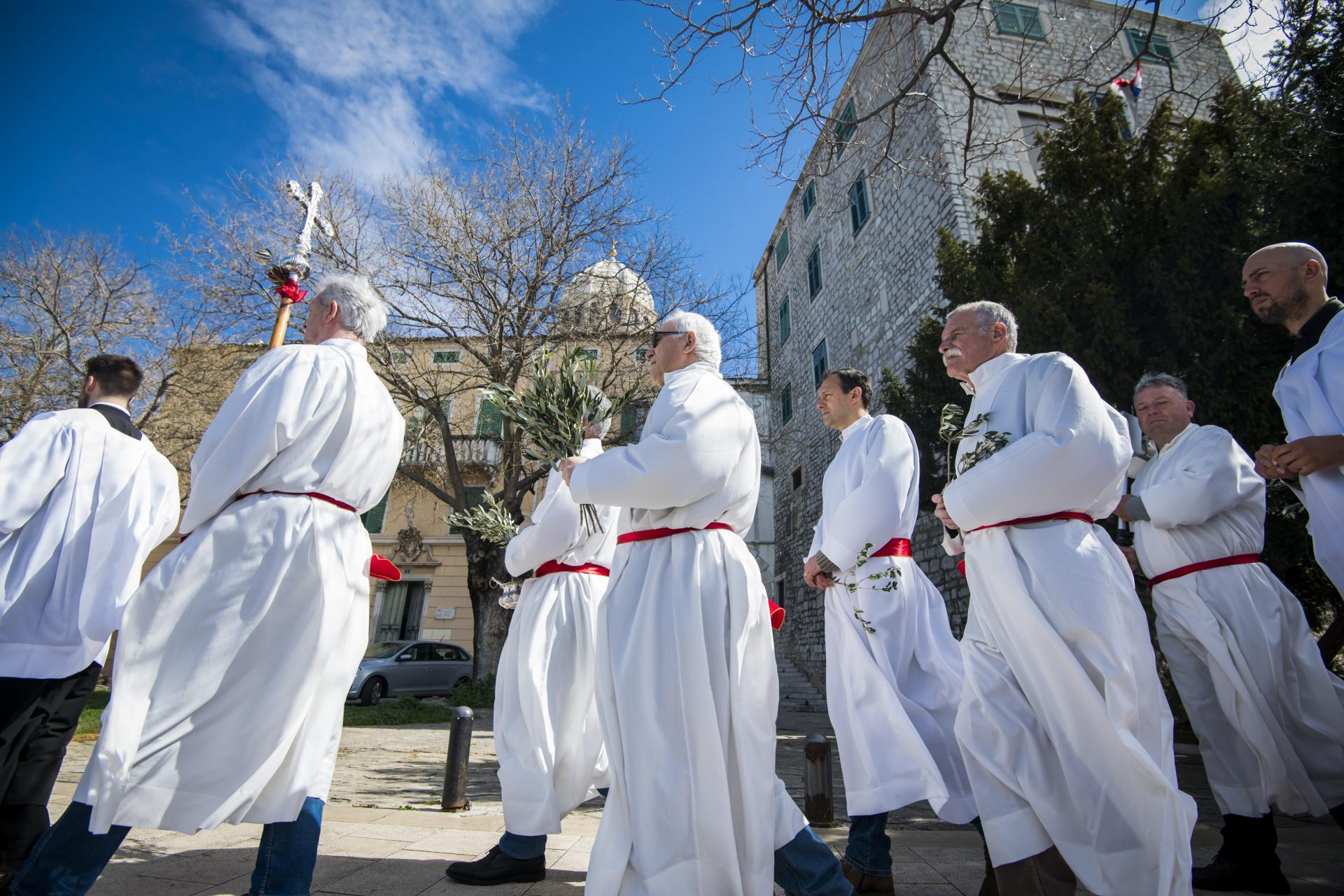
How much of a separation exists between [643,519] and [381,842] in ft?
6.76

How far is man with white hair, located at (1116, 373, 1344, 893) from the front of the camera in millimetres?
2988

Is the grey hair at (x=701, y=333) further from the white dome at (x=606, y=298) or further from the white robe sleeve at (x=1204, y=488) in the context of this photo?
the white dome at (x=606, y=298)

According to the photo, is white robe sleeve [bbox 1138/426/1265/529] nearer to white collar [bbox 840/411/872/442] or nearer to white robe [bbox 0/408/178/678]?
white collar [bbox 840/411/872/442]

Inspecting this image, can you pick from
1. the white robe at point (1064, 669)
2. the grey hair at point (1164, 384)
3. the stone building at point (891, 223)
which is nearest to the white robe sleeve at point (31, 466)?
the white robe at point (1064, 669)

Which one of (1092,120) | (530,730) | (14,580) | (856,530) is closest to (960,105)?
(1092,120)

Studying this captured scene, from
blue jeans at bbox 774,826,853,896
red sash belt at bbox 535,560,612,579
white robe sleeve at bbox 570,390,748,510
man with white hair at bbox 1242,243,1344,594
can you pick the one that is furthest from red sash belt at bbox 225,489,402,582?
man with white hair at bbox 1242,243,1344,594

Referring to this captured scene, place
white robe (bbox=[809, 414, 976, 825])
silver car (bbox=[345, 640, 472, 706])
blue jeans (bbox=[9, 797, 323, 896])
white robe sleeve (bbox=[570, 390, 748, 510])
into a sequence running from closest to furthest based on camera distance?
1. blue jeans (bbox=[9, 797, 323, 896])
2. white robe sleeve (bbox=[570, 390, 748, 510])
3. white robe (bbox=[809, 414, 976, 825])
4. silver car (bbox=[345, 640, 472, 706])

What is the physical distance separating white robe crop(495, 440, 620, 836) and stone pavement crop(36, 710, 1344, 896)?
335mm

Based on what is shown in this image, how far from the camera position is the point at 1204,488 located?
3293 mm

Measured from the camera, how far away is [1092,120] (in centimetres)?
827

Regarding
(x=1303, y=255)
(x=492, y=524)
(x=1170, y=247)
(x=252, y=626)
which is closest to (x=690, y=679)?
(x=252, y=626)

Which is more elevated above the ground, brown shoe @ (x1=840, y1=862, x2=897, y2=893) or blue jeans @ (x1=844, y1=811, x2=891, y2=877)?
blue jeans @ (x1=844, y1=811, x2=891, y2=877)

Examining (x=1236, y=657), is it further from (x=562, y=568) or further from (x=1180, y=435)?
(x=562, y=568)

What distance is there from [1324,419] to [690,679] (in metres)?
2.56
